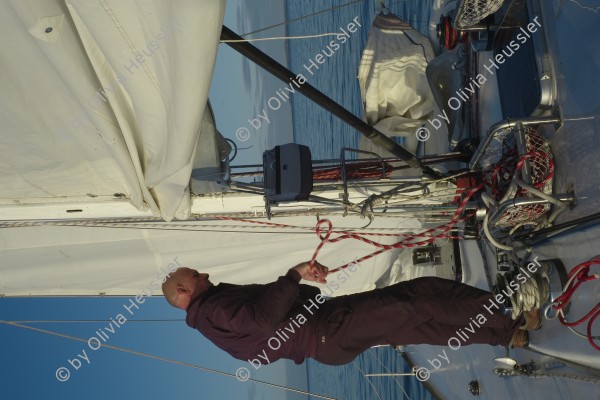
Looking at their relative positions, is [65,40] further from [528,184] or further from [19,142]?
[528,184]

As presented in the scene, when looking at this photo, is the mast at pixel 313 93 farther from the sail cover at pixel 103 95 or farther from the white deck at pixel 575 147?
the white deck at pixel 575 147

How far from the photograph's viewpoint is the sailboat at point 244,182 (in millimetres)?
2135

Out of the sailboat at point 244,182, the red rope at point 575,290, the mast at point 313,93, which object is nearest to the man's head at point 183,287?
the sailboat at point 244,182

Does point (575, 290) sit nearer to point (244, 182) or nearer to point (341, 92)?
point (244, 182)

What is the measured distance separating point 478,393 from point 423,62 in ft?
7.22

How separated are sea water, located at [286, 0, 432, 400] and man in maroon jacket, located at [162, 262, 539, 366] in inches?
209

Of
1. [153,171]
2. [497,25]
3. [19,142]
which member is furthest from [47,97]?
[497,25]

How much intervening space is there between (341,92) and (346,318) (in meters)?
9.47

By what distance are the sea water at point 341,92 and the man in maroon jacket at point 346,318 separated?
209 inches

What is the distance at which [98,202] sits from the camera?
307 centimetres

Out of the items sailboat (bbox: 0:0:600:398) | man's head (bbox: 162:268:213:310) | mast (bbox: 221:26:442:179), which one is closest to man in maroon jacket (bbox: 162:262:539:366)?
man's head (bbox: 162:268:213:310)

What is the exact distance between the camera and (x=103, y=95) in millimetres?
2301

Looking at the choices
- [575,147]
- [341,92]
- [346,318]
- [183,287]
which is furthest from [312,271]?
[341,92]

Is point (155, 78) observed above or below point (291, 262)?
above
